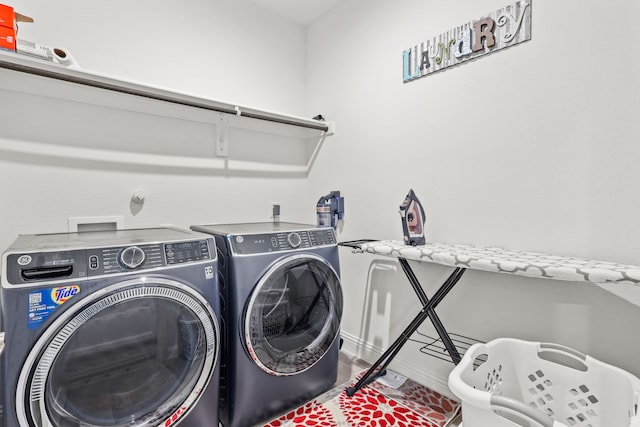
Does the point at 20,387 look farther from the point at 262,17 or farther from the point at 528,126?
the point at 262,17

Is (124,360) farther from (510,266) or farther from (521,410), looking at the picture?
(510,266)

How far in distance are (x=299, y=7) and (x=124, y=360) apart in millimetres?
2497

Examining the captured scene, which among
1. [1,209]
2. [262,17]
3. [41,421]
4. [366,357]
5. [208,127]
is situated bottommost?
[366,357]

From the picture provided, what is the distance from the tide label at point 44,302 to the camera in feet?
3.20

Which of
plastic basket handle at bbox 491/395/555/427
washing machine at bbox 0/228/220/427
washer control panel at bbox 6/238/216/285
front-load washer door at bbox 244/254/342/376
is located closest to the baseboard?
front-load washer door at bbox 244/254/342/376

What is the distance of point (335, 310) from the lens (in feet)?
5.77

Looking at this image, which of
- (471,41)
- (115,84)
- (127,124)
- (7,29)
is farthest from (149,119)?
(471,41)

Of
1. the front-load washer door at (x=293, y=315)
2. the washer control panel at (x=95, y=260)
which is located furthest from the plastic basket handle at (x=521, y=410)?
the washer control panel at (x=95, y=260)

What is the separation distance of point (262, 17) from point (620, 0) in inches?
82.3

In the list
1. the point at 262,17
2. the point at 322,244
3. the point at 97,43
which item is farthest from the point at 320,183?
the point at 97,43

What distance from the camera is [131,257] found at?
1160 mm

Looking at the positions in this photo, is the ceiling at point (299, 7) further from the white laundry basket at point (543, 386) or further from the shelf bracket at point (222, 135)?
the white laundry basket at point (543, 386)

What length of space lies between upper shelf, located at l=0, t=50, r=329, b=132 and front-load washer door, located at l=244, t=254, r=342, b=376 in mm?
1022

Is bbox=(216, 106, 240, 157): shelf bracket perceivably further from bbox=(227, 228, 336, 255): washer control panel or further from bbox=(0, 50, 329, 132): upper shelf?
bbox=(227, 228, 336, 255): washer control panel
